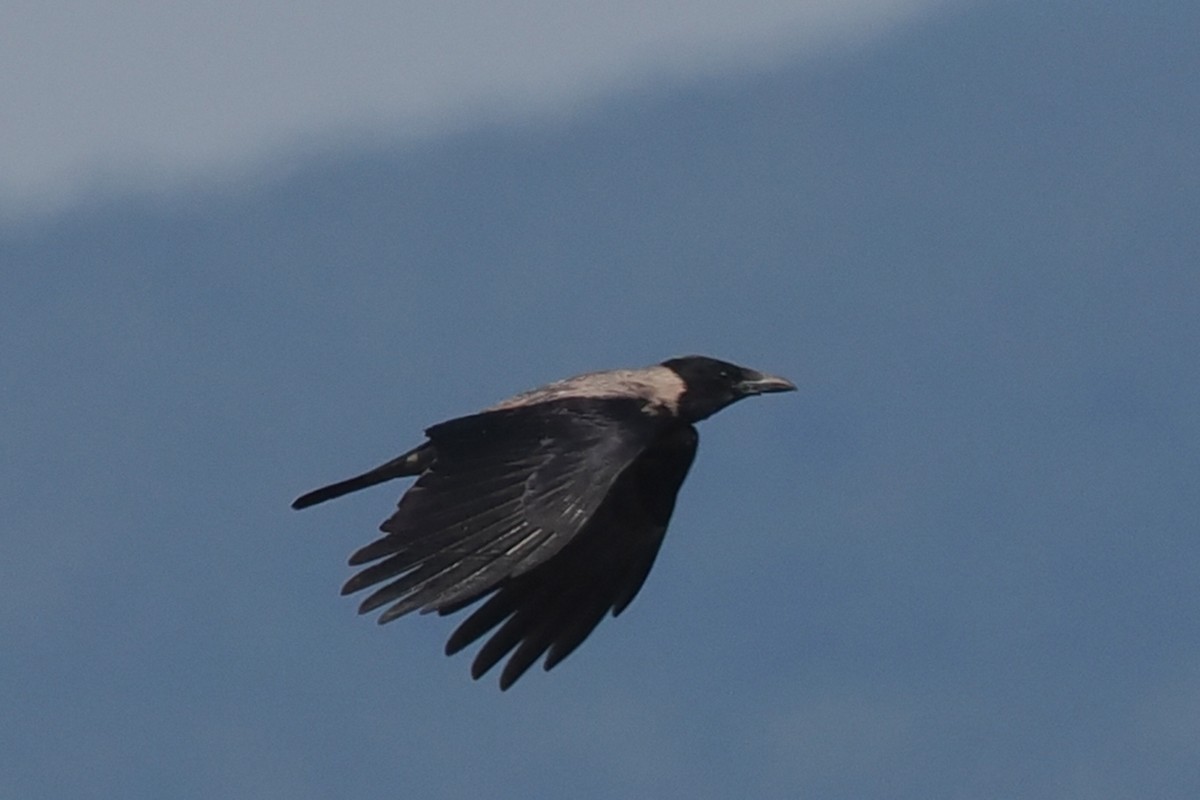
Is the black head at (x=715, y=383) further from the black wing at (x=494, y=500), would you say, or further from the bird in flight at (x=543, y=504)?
the black wing at (x=494, y=500)

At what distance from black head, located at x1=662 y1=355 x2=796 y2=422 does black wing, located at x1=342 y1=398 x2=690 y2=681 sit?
2080mm

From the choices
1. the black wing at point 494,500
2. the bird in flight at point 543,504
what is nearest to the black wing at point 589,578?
the bird in flight at point 543,504

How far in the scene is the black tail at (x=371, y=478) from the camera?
2052cm

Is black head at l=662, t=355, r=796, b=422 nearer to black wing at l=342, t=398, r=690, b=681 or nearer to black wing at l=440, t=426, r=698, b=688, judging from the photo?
black wing at l=440, t=426, r=698, b=688

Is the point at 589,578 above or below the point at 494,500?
below

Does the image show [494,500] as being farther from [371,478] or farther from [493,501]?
[371,478]

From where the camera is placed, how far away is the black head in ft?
71.1

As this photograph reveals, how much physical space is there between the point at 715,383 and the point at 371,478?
250 cm

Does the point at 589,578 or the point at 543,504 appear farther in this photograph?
the point at 589,578

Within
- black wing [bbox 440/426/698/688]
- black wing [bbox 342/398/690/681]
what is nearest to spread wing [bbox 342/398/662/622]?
black wing [bbox 342/398/690/681]

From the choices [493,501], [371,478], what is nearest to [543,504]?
[493,501]

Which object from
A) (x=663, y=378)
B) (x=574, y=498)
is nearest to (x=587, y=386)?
(x=663, y=378)

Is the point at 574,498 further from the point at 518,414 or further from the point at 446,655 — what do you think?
the point at 446,655

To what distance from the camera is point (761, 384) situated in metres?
21.8
